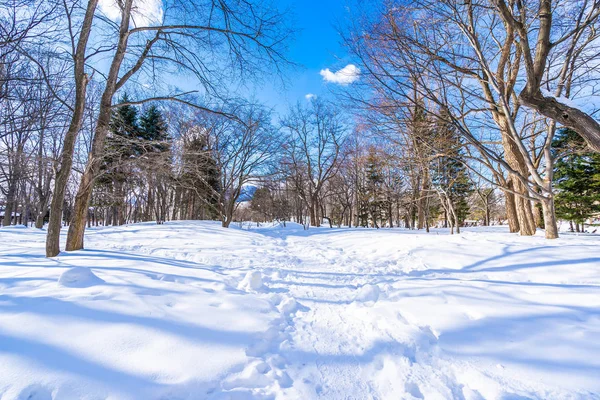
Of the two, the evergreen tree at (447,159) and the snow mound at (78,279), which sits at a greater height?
the evergreen tree at (447,159)

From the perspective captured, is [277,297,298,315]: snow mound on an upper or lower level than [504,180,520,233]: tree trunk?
lower

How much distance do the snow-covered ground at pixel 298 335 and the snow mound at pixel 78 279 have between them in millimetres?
12

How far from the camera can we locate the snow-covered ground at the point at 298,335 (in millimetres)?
1414

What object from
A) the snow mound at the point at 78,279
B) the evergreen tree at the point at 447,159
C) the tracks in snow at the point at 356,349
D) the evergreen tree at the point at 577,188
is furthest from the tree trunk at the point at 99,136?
the evergreen tree at the point at 577,188

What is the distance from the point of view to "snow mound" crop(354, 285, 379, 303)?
9.65 ft

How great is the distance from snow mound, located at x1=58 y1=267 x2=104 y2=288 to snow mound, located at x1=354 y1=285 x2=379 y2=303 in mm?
3114

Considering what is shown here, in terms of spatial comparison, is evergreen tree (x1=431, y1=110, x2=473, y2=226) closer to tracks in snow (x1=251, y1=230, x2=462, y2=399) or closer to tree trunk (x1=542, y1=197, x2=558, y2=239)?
tree trunk (x1=542, y1=197, x2=558, y2=239)

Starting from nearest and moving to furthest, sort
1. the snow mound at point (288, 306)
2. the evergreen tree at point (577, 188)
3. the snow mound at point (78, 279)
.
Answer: the snow mound at point (78, 279), the snow mound at point (288, 306), the evergreen tree at point (577, 188)

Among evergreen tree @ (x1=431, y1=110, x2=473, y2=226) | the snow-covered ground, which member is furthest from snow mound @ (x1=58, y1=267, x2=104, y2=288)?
evergreen tree @ (x1=431, y1=110, x2=473, y2=226)

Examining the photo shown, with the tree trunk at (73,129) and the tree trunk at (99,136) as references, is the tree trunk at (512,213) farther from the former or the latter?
the tree trunk at (73,129)

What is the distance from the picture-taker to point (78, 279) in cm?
257

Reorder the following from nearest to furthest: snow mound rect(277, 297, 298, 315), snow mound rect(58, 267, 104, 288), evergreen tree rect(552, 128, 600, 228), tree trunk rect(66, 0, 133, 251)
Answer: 1. snow mound rect(58, 267, 104, 288)
2. snow mound rect(277, 297, 298, 315)
3. tree trunk rect(66, 0, 133, 251)
4. evergreen tree rect(552, 128, 600, 228)

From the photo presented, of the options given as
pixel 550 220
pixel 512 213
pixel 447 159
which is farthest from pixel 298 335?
pixel 447 159

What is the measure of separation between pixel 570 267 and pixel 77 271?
6.39 m
